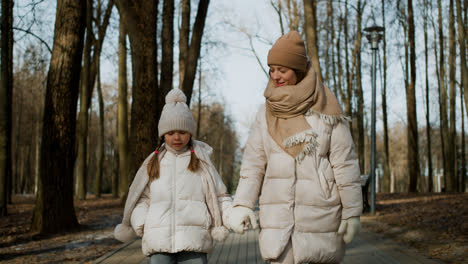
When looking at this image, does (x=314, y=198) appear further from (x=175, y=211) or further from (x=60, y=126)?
(x=60, y=126)

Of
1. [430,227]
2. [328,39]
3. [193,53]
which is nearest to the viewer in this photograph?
[430,227]

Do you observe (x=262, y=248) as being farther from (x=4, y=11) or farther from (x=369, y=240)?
(x=4, y=11)

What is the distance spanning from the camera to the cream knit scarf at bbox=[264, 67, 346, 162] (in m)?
3.33

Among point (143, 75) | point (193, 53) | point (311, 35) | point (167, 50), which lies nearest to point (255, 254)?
point (143, 75)

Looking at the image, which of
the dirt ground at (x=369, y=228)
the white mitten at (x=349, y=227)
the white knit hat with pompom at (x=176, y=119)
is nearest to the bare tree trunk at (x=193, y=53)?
the dirt ground at (x=369, y=228)

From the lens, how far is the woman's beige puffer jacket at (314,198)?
325cm

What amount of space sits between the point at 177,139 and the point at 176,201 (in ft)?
1.68

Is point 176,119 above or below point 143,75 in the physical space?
below

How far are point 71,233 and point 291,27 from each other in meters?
20.3

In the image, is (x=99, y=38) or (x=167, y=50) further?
(x=99, y=38)

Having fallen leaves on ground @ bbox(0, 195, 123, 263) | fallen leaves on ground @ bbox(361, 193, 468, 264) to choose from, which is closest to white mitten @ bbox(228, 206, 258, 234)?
fallen leaves on ground @ bbox(0, 195, 123, 263)

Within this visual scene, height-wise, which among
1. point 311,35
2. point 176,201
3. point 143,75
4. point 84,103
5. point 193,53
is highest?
point 311,35

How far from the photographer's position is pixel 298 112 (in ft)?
11.3

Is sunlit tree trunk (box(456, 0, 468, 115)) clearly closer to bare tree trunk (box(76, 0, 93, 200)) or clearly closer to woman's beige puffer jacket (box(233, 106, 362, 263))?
bare tree trunk (box(76, 0, 93, 200))
